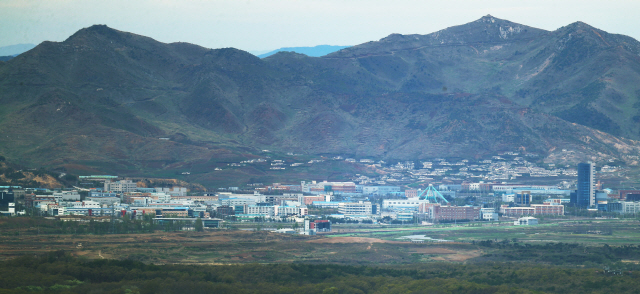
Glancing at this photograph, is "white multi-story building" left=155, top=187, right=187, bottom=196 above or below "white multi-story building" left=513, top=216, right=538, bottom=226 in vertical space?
above

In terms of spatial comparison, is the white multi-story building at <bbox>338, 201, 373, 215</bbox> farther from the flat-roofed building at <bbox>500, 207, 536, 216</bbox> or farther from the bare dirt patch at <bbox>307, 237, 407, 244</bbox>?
the bare dirt patch at <bbox>307, 237, 407, 244</bbox>

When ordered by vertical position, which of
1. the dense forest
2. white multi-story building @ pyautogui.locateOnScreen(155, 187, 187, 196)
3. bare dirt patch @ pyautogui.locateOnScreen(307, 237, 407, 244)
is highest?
white multi-story building @ pyautogui.locateOnScreen(155, 187, 187, 196)

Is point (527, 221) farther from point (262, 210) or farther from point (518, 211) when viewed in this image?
point (262, 210)

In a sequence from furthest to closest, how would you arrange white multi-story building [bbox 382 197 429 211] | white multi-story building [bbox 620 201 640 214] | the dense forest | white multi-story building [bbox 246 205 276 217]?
white multi-story building [bbox 382 197 429 211], white multi-story building [bbox 620 201 640 214], white multi-story building [bbox 246 205 276 217], the dense forest

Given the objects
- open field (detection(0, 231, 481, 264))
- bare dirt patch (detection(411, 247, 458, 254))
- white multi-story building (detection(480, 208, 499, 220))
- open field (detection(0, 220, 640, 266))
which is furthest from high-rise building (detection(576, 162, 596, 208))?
bare dirt patch (detection(411, 247, 458, 254))

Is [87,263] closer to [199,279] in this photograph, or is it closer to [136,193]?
[199,279]

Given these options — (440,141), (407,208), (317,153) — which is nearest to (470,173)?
(440,141)

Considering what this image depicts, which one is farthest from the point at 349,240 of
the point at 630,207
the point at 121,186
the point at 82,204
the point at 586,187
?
the point at 586,187

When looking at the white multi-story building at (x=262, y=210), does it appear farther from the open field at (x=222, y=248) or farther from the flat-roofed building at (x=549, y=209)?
the flat-roofed building at (x=549, y=209)
